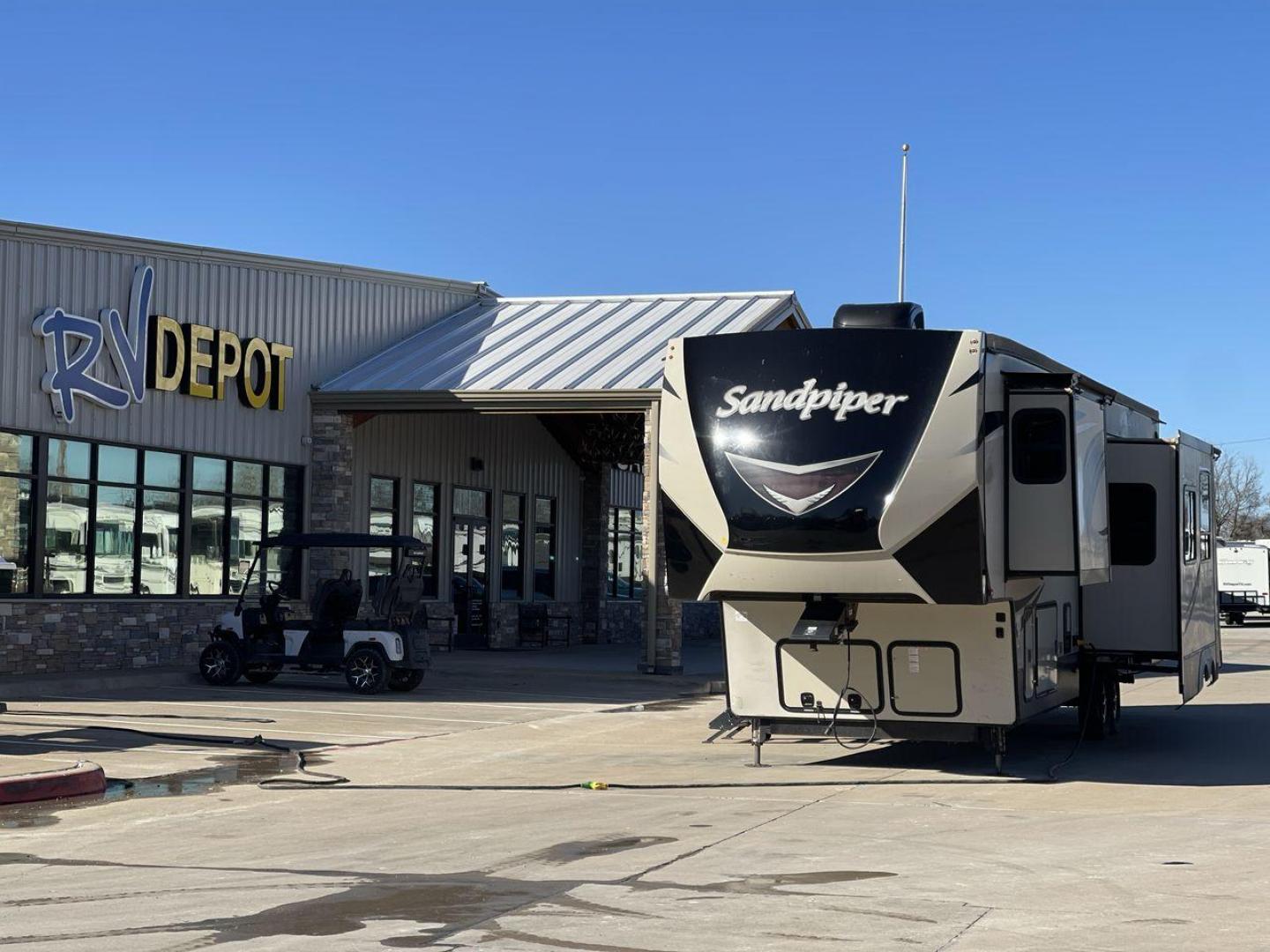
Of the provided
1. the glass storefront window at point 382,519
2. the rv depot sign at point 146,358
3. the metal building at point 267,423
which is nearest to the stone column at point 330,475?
the metal building at point 267,423

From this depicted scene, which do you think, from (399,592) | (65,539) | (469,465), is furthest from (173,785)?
(469,465)

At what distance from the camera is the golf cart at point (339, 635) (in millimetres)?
21266

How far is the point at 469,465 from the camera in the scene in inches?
1253

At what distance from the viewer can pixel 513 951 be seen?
6957 millimetres

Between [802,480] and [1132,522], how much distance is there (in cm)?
460

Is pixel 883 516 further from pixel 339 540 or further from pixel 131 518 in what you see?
pixel 131 518

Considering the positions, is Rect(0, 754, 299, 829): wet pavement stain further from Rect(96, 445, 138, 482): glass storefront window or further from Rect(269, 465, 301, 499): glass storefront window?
Rect(269, 465, 301, 499): glass storefront window

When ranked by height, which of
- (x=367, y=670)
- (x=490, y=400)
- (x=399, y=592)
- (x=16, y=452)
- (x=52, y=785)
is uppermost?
(x=490, y=400)

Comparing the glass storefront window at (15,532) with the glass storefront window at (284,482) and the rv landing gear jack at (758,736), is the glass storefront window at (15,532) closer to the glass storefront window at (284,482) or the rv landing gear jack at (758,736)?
the glass storefront window at (284,482)

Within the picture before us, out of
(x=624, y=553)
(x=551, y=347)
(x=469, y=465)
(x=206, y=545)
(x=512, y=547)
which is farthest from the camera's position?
(x=624, y=553)

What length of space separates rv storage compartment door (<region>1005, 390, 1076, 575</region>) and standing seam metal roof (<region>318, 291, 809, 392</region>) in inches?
464

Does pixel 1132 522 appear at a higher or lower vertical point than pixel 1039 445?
lower

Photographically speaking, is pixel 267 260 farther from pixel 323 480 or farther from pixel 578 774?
pixel 578 774

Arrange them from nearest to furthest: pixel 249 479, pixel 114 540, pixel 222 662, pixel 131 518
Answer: pixel 222 662
pixel 114 540
pixel 131 518
pixel 249 479
